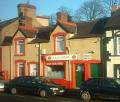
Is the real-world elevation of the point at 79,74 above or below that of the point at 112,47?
below

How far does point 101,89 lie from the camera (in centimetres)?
2388

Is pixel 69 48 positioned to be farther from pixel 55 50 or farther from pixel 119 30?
pixel 119 30

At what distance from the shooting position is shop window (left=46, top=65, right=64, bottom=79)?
37037 millimetres

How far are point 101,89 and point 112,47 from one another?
8.86 m

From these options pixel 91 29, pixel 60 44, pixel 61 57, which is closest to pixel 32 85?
pixel 61 57

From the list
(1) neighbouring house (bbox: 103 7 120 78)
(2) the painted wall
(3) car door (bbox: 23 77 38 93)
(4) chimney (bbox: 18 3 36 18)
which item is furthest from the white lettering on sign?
(4) chimney (bbox: 18 3 36 18)

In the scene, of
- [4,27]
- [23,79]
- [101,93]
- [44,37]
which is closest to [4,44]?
[4,27]

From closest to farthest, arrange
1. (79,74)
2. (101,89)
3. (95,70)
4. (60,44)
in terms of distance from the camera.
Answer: (101,89) < (95,70) < (79,74) < (60,44)

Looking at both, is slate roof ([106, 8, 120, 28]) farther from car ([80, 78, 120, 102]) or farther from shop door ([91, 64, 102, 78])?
car ([80, 78, 120, 102])

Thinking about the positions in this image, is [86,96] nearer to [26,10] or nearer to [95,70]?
[95,70]

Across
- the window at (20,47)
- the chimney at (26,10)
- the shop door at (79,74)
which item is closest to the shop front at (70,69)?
the shop door at (79,74)

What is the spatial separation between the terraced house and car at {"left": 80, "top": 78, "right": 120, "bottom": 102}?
7590 mm

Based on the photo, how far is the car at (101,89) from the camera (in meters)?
23.3

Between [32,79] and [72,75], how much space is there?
7.05 metres
